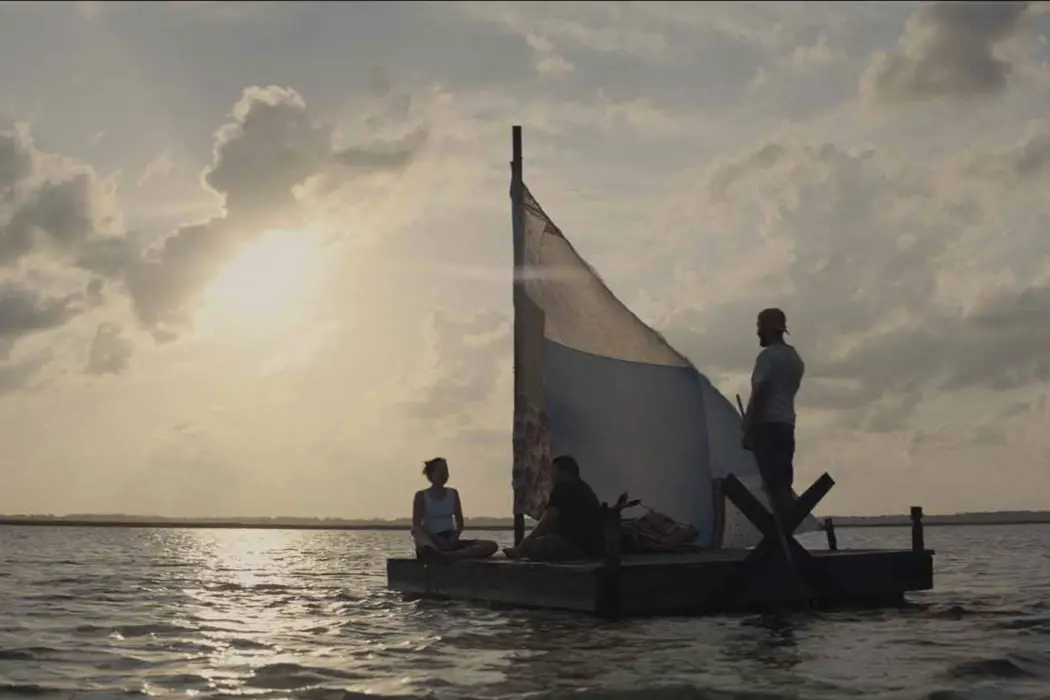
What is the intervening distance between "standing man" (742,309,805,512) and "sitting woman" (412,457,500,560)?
15.6 feet

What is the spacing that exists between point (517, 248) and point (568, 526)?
17.1 feet

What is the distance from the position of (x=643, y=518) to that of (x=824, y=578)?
2.79 meters

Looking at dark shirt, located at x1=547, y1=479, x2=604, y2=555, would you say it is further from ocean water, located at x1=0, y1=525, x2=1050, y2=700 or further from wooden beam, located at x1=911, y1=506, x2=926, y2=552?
wooden beam, located at x1=911, y1=506, x2=926, y2=552

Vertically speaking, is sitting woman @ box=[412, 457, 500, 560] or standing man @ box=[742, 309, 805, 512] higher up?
standing man @ box=[742, 309, 805, 512]

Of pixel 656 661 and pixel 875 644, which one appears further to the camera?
pixel 875 644

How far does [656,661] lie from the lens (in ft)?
37.3

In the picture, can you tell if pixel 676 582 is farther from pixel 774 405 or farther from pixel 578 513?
pixel 774 405

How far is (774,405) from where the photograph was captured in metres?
14.7

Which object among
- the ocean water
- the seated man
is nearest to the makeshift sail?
the seated man

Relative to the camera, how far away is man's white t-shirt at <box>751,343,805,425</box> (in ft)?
48.1

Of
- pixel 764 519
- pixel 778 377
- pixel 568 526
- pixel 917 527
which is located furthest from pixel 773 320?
pixel 917 527

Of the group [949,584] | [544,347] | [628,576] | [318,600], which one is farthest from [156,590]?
[949,584]

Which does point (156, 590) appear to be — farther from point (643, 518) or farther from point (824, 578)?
point (824, 578)

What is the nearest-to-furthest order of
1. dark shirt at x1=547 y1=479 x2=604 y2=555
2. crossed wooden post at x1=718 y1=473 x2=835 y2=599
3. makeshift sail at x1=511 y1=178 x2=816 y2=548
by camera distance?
crossed wooden post at x1=718 y1=473 x2=835 y2=599, dark shirt at x1=547 y1=479 x2=604 y2=555, makeshift sail at x1=511 y1=178 x2=816 y2=548
